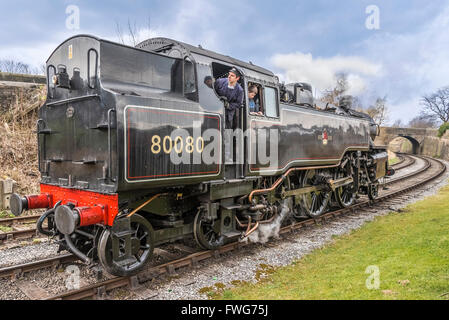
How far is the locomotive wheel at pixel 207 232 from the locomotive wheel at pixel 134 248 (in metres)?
0.90

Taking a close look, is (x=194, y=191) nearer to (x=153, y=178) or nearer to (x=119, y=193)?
(x=153, y=178)

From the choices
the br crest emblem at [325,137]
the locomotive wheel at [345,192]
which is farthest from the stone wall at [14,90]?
the locomotive wheel at [345,192]

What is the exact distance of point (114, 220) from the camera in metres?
4.11

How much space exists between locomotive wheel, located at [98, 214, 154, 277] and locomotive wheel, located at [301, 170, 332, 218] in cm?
445

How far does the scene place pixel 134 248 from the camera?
4.43 meters

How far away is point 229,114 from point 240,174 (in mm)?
1078

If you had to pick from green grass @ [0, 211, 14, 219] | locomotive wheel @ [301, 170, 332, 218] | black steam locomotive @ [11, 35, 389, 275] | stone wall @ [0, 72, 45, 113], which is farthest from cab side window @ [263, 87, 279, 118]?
stone wall @ [0, 72, 45, 113]

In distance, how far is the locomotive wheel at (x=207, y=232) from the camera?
5406 mm

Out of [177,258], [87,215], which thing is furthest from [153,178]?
[177,258]

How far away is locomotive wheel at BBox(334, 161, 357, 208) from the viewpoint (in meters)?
9.71

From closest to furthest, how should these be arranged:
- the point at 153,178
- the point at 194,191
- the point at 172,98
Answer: the point at 153,178
the point at 172,98
the point at 194,191

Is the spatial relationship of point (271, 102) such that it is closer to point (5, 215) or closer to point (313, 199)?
point (313, 199)

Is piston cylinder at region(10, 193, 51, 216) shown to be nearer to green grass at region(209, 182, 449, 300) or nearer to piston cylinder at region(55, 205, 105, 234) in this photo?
piston cylinder at region(55, 205, 105, 234)

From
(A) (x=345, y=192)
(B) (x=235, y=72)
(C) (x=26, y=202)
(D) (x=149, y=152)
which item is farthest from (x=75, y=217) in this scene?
(A) (x=345, y=192)
